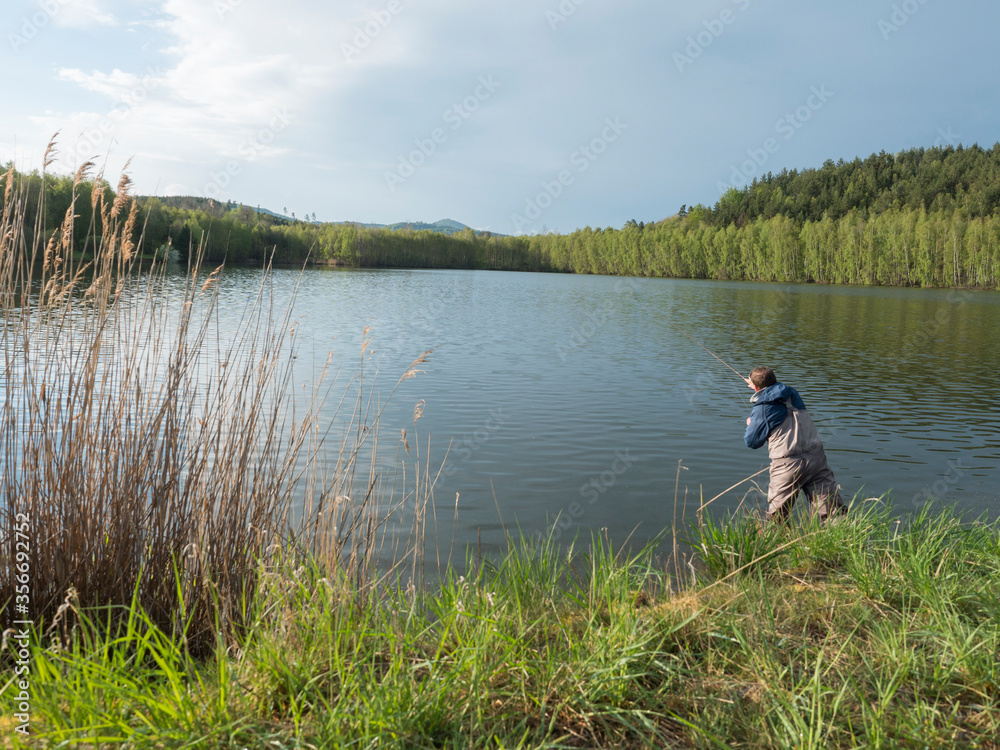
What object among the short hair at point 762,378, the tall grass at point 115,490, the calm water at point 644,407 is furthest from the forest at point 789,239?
the short hair at point 762,378

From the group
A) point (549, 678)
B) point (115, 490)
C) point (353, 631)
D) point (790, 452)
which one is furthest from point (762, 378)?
point (115, 490)

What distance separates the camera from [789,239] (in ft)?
260

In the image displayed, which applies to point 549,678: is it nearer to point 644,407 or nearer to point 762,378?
point 762,378

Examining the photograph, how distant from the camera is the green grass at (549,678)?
89.7 inches

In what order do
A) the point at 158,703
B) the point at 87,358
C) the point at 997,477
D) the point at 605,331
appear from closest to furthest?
the point at 158,703 → the point at 87,358 → the point at 997,477 → the point at 605,331

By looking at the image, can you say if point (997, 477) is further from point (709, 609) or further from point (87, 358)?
point (87, 358)

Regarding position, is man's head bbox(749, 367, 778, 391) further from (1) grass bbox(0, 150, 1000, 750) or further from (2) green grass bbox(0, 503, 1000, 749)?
(2) green grass bbox(0, 503, 1000, 749)

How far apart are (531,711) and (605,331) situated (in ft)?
76.2

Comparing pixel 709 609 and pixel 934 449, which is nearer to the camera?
pixel 709 609

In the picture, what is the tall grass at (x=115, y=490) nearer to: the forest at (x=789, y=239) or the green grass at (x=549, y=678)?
the green grass at (x=549, y=678)

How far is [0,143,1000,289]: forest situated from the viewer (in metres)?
66.6

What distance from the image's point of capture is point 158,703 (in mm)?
2244

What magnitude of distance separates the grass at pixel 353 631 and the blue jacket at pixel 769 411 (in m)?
1.46

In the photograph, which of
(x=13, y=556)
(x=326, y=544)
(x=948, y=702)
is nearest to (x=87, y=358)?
(x=13, y=556)
